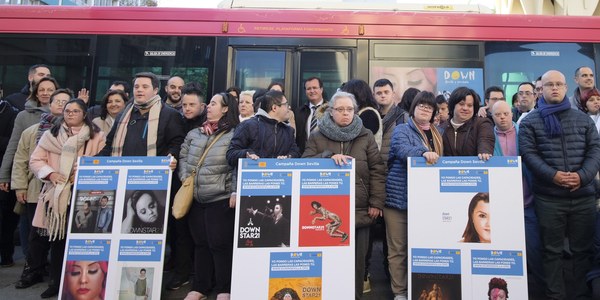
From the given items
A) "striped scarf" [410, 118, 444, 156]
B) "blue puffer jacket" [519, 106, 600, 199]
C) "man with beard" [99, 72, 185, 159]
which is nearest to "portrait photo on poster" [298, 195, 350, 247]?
"striped scarf" [410, 118, 444, 156]

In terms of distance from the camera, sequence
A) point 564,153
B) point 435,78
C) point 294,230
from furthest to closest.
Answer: point 435,78 → point 564,153 → point 294,230

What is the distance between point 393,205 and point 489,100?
8.19 ft

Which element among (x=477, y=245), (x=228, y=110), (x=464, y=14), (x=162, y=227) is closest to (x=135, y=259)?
(x=162, y=227)

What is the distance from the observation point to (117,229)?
10.9 feet

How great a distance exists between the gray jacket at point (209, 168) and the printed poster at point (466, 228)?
1.65m

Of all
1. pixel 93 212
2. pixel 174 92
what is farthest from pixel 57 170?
pixel 174 92

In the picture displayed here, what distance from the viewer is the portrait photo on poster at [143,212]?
335 cm

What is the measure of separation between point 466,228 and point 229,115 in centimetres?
235

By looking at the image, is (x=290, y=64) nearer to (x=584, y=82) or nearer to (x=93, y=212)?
(x=93, y=212)

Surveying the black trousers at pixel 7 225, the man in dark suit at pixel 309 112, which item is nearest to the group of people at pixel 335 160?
the black trousers at pixel 7 225

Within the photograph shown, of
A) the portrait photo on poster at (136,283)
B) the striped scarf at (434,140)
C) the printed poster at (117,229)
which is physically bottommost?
the portrait photo on poster at (136,283)

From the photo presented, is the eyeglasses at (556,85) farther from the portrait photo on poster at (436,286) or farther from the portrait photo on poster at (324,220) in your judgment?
the portrait photo on poster at (324,220)

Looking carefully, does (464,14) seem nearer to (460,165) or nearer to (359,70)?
(359,70)

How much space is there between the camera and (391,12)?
5.82 m
